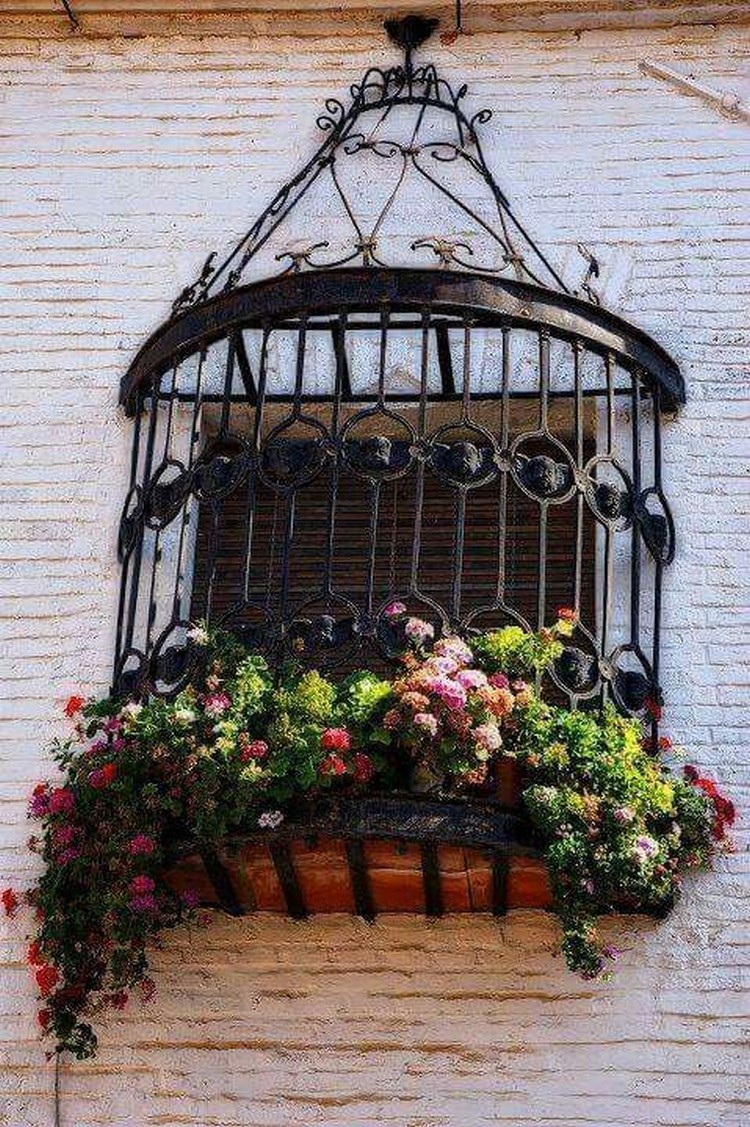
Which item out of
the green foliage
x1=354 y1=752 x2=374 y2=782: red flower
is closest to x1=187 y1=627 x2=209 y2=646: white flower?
x1=354 y1=752 x2=374 y2=782: red flower

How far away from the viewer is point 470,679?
5.72 meters

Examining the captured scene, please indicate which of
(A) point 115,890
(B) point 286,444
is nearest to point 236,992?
(A) point 115,890

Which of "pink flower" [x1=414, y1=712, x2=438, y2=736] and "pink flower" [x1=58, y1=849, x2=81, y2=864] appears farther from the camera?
"pink flower" [x1=58, y1=849, x2=81, y2=864]

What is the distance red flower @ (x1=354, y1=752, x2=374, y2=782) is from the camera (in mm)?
5633

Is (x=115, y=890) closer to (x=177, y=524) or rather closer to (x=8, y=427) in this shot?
(x=177, y=524)

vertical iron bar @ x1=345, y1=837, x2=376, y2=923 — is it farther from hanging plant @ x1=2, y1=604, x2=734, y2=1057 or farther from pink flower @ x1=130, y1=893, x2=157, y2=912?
pink flower @ x1=130, y1=893, x2=157, y2=912

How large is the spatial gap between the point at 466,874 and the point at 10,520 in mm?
2119

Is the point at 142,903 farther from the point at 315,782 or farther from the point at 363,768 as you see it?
the point at 363,768

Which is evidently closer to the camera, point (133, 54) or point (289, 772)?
point (289, 772)

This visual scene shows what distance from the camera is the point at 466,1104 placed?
5867mm

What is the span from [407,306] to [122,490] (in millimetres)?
1248

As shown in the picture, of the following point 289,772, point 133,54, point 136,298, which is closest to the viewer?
point 289,772

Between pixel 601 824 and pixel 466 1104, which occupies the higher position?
pixel 601 824

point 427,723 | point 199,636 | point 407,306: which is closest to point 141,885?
point 199,636
